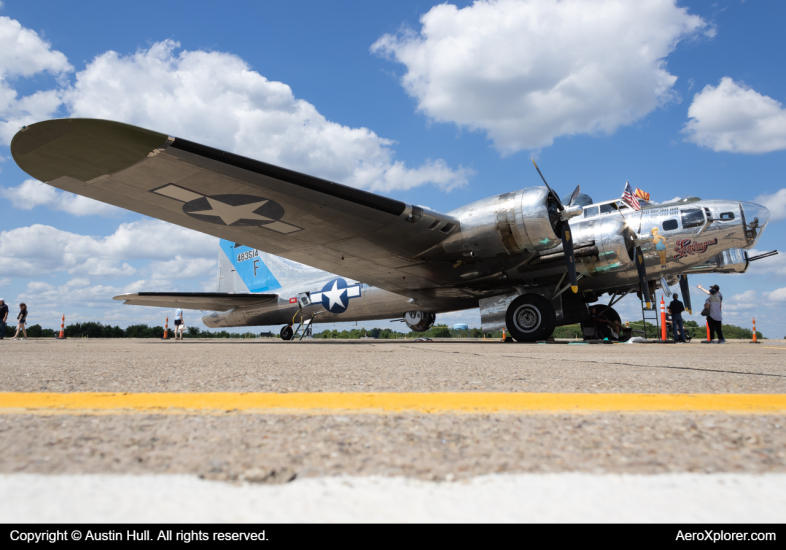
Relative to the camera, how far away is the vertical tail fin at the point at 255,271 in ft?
53.8

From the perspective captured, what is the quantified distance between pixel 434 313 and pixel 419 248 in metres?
4.59

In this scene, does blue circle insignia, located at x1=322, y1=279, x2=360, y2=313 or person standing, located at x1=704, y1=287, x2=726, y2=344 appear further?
blue circle insignia, located at x1=322, y1=279, x2=360, y2=313

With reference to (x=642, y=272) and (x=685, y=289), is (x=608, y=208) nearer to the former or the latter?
(x=642, y=272)

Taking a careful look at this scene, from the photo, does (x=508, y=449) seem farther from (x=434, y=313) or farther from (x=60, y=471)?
(x=434, y=313)

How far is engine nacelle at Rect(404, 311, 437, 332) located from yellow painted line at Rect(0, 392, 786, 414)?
440 inches

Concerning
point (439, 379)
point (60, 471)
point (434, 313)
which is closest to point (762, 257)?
point (434, 313)

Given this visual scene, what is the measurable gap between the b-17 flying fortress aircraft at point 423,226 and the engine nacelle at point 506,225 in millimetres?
20

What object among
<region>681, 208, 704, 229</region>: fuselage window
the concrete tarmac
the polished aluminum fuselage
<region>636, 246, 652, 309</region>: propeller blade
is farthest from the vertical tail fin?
the concrete tarmac

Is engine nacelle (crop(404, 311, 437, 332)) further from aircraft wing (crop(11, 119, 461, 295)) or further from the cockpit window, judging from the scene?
the cockpit window

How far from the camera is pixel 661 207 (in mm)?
9234

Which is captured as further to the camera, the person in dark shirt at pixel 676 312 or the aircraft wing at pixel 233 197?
the person in dark shirt at pixel 676 312

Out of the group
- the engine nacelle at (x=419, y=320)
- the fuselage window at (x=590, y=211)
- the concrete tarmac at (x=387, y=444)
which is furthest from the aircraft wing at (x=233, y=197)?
the concrete tarmac at (x=387, y=444)

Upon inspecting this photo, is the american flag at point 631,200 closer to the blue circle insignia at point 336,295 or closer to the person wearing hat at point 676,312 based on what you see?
the person wearing hat at point 676,312

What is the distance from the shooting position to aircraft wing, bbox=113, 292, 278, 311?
41.3ft
